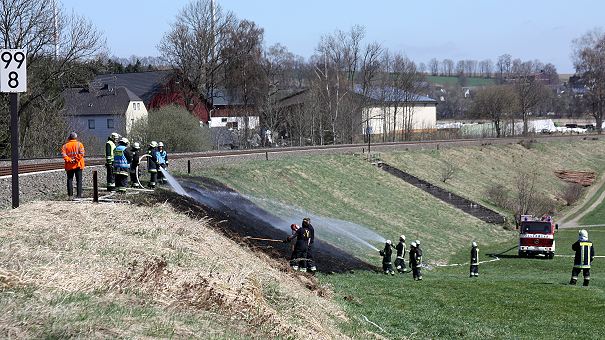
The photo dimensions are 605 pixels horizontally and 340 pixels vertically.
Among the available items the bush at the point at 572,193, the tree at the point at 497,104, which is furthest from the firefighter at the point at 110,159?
the tree at the point at 497,104

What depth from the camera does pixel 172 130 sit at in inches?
2226

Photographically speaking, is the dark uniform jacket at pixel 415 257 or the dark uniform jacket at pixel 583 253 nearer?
the dark uniform jacket at pixel 583 253

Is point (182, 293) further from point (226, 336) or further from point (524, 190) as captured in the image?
point (524, 190)

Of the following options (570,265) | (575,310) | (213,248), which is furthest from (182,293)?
(570,265)

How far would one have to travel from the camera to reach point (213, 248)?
53.2 feet

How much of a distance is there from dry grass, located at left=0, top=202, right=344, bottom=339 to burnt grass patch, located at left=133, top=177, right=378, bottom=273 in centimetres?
417

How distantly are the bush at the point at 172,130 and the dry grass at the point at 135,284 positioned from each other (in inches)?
1528

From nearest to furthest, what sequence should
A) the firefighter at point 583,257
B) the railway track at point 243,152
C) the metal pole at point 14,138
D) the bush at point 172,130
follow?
the metal pole at point 14,138, the firefighter at point 583,257, the railway track at point 243,152, the bush at point 172,130

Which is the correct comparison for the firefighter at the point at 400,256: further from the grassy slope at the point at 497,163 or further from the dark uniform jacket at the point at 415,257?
the grassy slope at the point at 497,163

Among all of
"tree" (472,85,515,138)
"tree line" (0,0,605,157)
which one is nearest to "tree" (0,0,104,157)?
"tree line" (0,0,605,157)

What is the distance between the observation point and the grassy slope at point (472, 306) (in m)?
16.0

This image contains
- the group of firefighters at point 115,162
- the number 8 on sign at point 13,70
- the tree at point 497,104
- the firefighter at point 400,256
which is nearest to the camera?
the number 8 on sign at point 13,70

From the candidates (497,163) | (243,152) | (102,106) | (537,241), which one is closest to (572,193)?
(497,163)

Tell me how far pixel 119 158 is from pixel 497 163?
54830 millimetres
